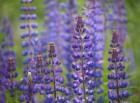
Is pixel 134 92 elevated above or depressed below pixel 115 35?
below

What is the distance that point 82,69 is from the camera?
4.90 meters

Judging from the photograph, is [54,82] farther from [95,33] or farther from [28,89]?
[95,33]

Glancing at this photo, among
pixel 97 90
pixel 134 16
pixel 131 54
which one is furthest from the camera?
pixel 134 16

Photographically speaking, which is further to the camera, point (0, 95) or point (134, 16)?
point (134, 16)

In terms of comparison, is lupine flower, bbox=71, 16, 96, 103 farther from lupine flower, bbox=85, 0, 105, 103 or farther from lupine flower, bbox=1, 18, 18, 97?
lupine flower, bbox=1, 18, 18, 97

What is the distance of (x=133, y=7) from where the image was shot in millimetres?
8633

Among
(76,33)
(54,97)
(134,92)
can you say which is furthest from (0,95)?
(134,92)

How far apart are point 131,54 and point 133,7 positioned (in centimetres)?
203

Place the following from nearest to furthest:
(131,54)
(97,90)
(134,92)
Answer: (97,90) < (134,92) < (131,54)

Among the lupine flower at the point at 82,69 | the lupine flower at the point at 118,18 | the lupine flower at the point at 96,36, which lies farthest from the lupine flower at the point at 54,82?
the lupine flower at the point at 118,18

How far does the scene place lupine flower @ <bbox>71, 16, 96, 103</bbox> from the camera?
491cm

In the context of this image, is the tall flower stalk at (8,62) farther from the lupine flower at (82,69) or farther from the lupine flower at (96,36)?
the lupine flower at (96,36)

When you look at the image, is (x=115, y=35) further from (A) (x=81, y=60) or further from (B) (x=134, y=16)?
(B) (x=134, y=16)

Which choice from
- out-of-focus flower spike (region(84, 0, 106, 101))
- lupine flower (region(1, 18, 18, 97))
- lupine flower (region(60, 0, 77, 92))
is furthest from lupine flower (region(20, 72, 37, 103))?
lupine flower (region(60, 0, 77, 92))
